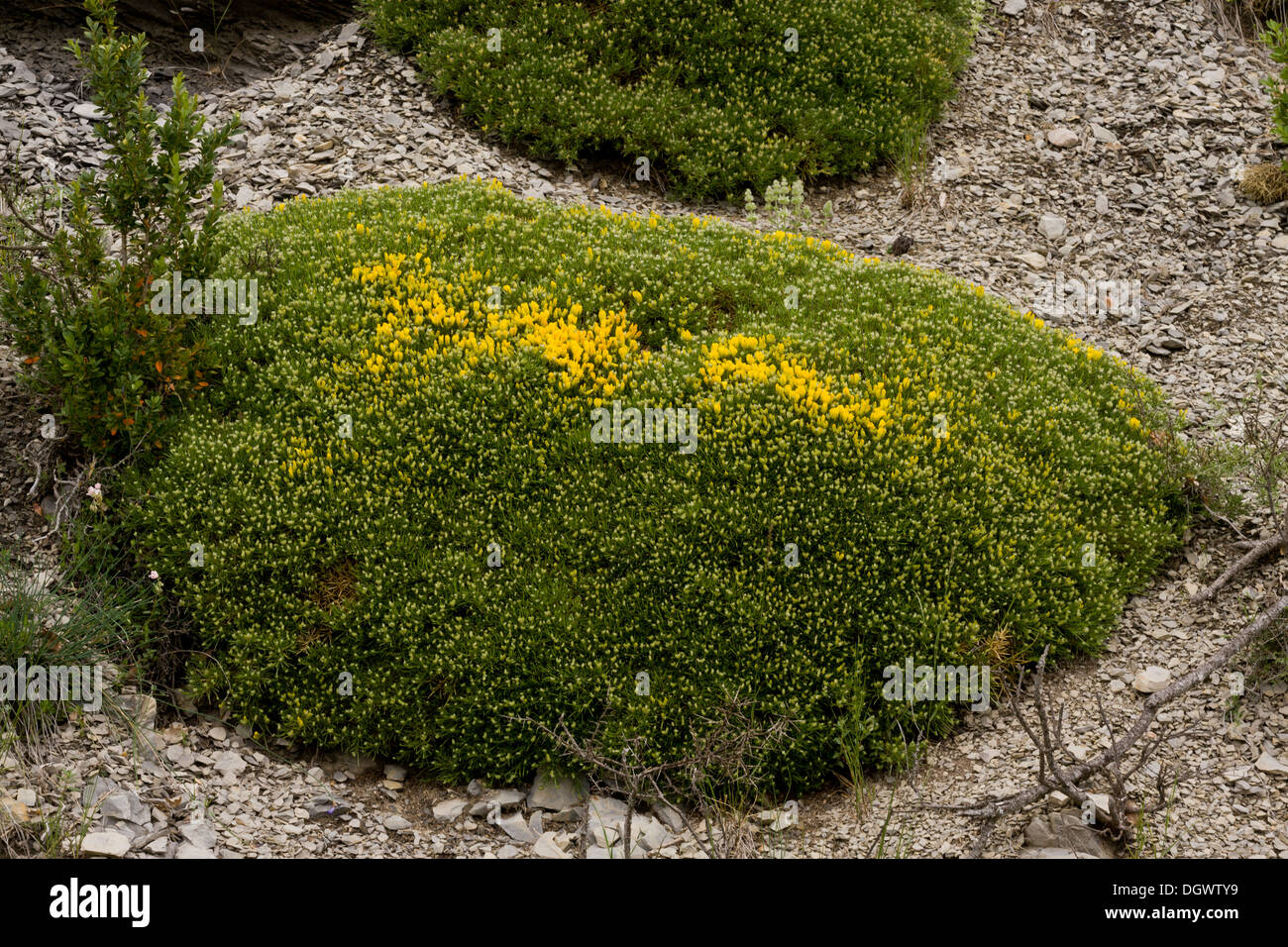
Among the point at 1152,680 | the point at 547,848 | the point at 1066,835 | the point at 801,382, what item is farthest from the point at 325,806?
the point at 1152,680

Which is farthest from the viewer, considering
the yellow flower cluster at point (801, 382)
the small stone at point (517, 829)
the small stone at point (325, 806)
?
the yellow flower cluster at point (801, 382)

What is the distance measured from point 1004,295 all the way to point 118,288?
955 centimetres

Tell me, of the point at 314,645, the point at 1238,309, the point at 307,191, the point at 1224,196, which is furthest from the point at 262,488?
the point at 1224,196

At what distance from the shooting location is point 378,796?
8516mm

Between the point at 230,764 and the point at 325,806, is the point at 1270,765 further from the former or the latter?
Answer: the point at 230,764

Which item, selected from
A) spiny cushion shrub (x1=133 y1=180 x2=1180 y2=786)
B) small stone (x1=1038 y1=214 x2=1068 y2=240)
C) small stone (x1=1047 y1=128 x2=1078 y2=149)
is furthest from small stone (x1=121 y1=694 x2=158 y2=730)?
small stone (x1=1047 y1=128 x2=1078 y2=149)

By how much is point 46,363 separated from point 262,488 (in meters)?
2.16

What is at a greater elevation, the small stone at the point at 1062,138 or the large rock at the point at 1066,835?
the small stone at the point at 1062,138

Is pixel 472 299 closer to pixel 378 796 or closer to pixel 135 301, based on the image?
pixel 135 301

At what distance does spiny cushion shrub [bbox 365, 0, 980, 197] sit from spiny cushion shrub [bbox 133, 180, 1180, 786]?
11.5ft

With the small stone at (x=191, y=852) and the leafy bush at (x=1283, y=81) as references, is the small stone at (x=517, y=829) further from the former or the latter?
the leafy bush at (x=1283, y=81)

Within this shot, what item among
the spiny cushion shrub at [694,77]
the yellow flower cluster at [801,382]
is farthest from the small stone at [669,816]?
the spiny cushion shrub at [694,77]

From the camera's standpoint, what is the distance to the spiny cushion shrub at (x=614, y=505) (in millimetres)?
8602

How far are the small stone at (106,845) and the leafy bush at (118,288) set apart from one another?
12.0 feet
